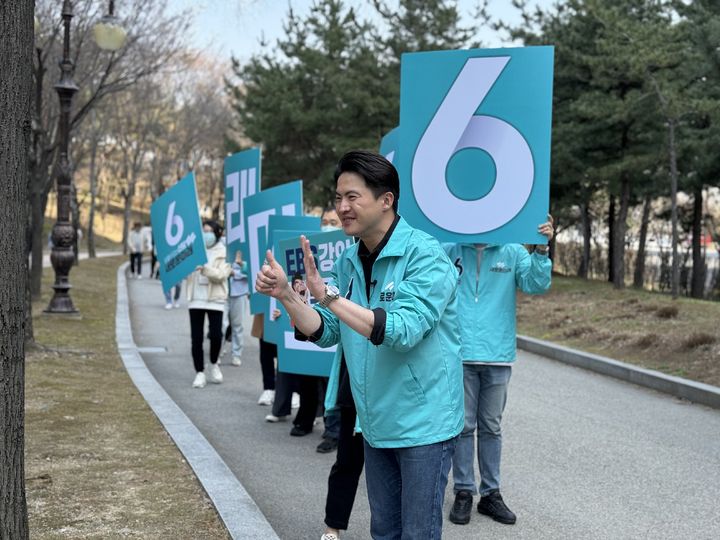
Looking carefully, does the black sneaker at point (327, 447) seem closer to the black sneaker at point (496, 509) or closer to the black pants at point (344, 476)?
the black sneaker at point (496, 509)

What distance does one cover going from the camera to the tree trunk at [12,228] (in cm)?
335

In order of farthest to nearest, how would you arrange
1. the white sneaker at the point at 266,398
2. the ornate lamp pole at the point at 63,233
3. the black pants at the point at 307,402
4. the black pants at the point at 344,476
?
the ornate lamp pole at the point at 63,233, the white sneaker at the point at 266,398, the black pants at the point at 307,402, the black pants at the point at 344,476

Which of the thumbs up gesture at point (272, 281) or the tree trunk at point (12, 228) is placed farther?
the tree trunk at point (12, 228)

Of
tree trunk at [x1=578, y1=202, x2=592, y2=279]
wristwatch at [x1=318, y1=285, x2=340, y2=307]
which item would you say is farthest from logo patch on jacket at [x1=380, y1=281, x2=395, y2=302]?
tree trunk at [x1=578, y1=202, x2=592, y2=279]

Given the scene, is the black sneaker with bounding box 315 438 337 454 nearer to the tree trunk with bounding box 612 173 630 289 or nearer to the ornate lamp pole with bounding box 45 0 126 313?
the ornate lamp pole with bounding box 45 0 126 313

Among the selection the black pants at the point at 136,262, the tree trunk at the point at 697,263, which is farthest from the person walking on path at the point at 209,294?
the black pants at the point at 136,262

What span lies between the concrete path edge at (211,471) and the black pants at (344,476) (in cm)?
31

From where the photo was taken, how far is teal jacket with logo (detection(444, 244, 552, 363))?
506 cm

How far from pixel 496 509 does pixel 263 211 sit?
3.61 m

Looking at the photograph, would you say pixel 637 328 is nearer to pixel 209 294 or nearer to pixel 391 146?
pixel 209 294

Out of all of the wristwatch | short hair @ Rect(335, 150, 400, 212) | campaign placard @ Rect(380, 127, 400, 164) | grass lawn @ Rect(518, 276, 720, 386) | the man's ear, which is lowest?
grass lawn @ Rect(518, 276, 720, 386)

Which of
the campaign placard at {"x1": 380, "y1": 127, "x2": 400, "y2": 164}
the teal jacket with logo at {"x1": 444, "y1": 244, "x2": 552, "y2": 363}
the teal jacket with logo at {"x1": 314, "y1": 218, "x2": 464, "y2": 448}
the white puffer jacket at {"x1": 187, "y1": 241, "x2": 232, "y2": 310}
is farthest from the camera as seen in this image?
the white puffer jacket at {"x1": 187, "y1": 241, "x2": 232, "y2": 310}

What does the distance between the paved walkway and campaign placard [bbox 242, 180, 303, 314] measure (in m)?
1.41

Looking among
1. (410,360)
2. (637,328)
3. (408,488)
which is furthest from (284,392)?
(637,328)
